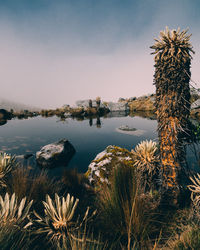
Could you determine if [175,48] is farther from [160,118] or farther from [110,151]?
[110,151]

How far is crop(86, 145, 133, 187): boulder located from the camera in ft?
15.3

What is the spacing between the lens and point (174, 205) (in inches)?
139

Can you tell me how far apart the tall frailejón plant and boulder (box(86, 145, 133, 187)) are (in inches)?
61.8

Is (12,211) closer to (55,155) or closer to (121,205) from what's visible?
(121,205)

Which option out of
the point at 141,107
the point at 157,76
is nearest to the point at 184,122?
the point at 157,76

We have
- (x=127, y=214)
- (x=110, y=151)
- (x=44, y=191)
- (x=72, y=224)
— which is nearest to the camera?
(x=127, y=214)

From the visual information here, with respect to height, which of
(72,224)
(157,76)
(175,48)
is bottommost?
(72,224)

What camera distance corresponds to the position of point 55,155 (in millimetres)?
7281

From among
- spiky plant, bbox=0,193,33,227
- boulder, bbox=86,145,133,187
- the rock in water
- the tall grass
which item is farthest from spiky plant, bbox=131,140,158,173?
the rock in water

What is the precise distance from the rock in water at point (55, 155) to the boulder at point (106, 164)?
2.86m

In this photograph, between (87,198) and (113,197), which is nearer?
(113,197)

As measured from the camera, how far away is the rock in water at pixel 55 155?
6992 mm

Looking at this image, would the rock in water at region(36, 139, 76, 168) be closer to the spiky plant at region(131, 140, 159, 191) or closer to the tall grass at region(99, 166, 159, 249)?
the spiky plant at region(131, 140, 159, 191)

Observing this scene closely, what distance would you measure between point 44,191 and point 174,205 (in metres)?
3.78
